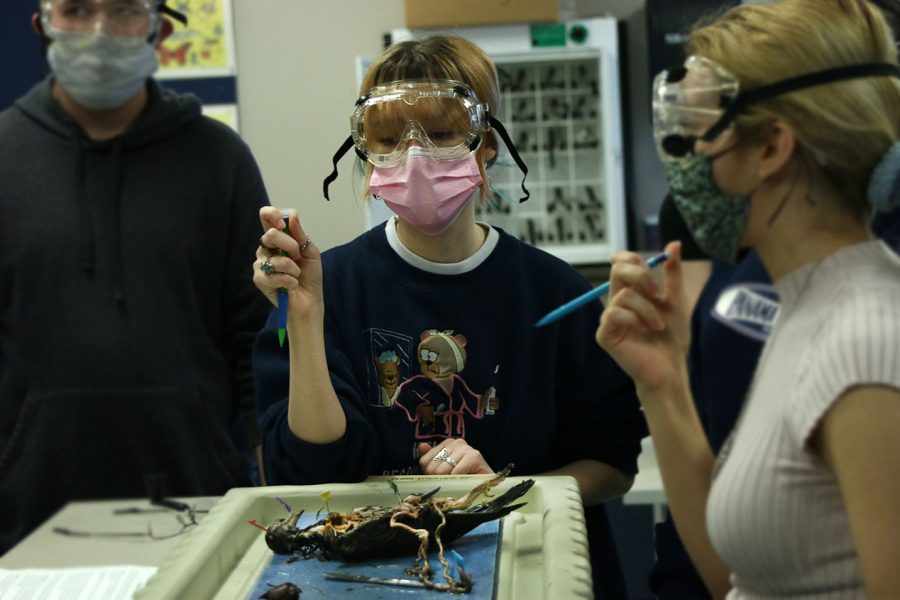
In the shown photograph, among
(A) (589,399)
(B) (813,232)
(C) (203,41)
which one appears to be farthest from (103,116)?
(B) (813,232)

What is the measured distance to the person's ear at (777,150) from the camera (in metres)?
0.73

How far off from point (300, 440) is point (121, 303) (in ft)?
1.46

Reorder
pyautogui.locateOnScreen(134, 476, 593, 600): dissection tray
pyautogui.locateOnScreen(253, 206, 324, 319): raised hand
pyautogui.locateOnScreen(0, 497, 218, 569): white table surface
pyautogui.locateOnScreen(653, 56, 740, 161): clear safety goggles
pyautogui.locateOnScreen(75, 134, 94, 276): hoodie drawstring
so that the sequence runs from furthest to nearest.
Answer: pyautogui.locateOnScreen(75, 134, 94, 276): hoodie drawstring → pyautogui.locateOnScreen(0, 497, 218, 569): white table surface → pyautogui.locateOnScreen(253, 206, 324, 319): raised hand → pyautogui.locateOnScreen(134, 476, 593, 600): dissection tray → pyautogui.locateOnScreen(653, 56, 740, 161): clear safety goggles

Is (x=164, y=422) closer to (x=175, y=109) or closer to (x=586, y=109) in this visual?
(x=175, y=109)

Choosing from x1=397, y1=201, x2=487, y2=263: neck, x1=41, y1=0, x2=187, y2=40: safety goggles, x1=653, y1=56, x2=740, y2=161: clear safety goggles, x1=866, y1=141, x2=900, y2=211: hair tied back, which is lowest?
x1=397, y1=201, x2=487, y2=263: neck

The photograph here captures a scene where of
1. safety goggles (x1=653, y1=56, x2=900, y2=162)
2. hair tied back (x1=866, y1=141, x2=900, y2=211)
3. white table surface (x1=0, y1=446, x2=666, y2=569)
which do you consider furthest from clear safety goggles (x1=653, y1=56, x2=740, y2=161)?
white table surface (x1=0, y1=446, x2=666, y2=569)

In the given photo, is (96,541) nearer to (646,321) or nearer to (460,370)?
(460,370)

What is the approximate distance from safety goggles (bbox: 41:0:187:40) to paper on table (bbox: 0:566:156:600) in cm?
70

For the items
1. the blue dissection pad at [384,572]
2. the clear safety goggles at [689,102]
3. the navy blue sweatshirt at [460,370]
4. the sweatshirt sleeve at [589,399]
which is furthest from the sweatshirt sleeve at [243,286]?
the clear safety goggles at [689,102]

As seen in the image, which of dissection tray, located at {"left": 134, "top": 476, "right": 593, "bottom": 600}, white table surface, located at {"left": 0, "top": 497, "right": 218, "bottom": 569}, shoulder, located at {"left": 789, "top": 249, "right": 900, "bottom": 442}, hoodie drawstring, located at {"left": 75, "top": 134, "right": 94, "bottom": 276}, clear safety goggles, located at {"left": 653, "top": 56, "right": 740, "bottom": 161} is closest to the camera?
shoulder, located at {"left": 789, "top": 249, "right": 900, "bottom": 442}

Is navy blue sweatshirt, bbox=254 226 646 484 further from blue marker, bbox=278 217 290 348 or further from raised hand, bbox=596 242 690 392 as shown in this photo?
raised hand, bbox=596 242 690 392

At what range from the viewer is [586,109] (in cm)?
225

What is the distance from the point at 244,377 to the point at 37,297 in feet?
0.98

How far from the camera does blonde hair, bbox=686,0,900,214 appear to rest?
715 millimetres
